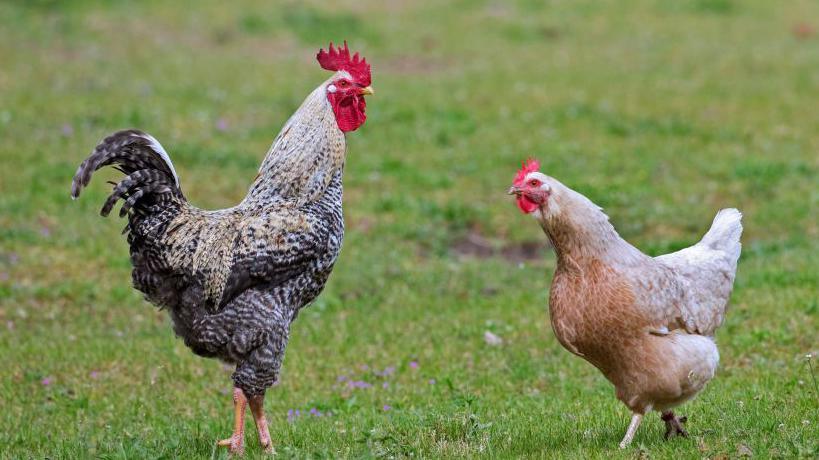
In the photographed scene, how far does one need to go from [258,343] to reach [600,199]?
303 inches

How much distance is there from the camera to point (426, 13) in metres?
23.6

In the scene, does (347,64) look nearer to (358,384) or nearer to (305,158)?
(305,158)

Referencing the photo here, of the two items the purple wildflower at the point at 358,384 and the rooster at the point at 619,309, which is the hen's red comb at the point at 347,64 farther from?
the purple wildflower at the point at 358,384

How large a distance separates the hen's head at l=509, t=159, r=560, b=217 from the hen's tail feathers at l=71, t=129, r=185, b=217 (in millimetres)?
2324

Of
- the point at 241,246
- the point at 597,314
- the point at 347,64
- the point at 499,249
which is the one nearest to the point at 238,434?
the point at 241,246

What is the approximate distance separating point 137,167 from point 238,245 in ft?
2.91

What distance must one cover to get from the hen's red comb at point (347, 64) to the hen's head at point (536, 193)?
1582 mm

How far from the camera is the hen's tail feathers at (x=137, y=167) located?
6.75 metres

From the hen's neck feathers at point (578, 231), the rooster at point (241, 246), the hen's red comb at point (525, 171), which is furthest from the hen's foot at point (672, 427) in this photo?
the rooster at point (241, 246)

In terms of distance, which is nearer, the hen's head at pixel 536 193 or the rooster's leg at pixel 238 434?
the hen's head at pixel 536 193

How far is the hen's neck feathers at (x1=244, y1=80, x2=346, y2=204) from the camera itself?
7043 millimetres

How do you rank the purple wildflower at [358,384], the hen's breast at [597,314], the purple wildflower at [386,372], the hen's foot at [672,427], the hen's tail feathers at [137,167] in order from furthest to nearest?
the purple wildflower at [386,372] → the purple wildflower at [358,384] → the hen's tail feathers at [137,167] → the hen's foot at [672,427] → the hen's breast at [597,314]

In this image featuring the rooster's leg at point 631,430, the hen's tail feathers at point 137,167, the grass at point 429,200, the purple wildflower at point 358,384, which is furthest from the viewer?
the purple wildflower at point 358,384

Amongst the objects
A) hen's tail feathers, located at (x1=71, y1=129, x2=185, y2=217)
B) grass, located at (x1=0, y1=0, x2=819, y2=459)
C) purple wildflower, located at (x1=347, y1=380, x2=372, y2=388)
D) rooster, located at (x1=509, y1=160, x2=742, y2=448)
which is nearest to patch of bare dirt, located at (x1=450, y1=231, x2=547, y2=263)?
grass, located at (x1=0, y1=0, x2=819, y2=459)
